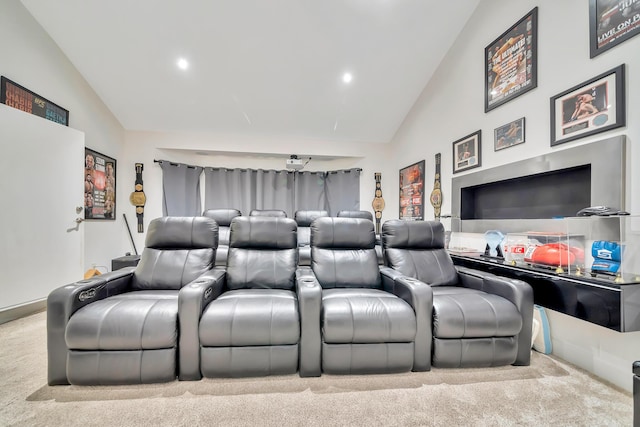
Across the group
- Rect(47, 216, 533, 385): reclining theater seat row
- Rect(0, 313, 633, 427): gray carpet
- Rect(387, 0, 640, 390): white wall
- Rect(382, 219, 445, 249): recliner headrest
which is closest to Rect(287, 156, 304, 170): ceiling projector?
Rect(387, 0, 640, 390): white wall

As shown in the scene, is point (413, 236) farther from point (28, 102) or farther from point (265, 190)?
point (28, 102)

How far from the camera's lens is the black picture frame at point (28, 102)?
2354 millimetres

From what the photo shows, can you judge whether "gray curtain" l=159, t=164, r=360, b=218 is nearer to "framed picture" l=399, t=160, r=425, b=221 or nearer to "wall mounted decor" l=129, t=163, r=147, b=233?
"wall mounted decor" l=129, t=163, r=147, b=233

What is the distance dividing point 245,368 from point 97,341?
2.65ft

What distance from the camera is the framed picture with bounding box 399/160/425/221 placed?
3.74 meters

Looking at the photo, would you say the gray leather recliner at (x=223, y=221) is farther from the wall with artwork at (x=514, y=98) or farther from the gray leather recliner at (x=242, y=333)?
the wall with artwork at (x=514, y=98)

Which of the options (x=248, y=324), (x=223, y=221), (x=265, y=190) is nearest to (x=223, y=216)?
(x=223, y=221)

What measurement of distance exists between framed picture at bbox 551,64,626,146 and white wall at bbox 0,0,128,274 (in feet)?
15.2

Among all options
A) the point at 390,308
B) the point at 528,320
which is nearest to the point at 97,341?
the point at 390,308

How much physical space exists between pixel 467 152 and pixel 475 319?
198 cm

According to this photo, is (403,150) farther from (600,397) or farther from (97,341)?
(97,341)

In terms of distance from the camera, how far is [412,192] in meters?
3.99

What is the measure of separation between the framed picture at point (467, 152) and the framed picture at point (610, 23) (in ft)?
3.47

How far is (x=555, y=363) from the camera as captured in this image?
1.73m
